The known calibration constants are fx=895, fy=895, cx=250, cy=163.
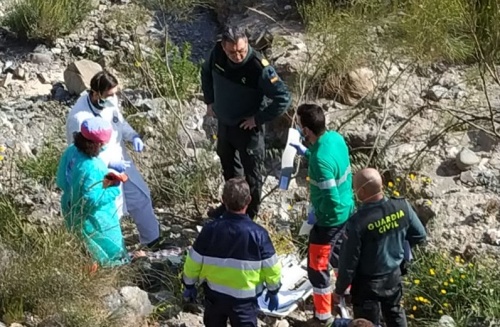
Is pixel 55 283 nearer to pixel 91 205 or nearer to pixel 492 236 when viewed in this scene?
pixel 91 205

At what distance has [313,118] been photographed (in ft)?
17.1

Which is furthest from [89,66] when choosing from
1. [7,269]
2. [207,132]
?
[7,269]

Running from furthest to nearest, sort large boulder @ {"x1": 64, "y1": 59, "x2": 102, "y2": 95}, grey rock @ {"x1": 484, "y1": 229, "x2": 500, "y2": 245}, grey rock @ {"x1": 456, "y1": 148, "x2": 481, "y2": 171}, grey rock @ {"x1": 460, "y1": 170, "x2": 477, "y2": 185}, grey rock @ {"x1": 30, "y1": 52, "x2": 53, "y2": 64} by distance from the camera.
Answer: grey rock @ {"x1": 30, "y1": 52, "x2": 53, "y2": 64} < large boulder @ {"x1": 64, "y1": 59, "x2": 102, "y2": 95} < grey rock @ {"x1": 456, "y1": 148, "x2": 481, "y2": 171} < grey rock @ {"x1": 460, "y1": 170, "x2": 477, "y2": 185} < grey rock @ {"x1": 484, "y1": 229, "x2": 500, "y2": 245}

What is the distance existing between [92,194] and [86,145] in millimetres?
315

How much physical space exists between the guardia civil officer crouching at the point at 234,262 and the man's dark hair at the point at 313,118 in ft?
2.42

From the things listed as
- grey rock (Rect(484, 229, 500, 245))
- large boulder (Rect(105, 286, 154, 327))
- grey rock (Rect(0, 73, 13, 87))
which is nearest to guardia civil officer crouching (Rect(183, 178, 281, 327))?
large boulder (Rect(105, 286, 154, 327))

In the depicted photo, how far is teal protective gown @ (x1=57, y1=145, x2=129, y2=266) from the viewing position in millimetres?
5414

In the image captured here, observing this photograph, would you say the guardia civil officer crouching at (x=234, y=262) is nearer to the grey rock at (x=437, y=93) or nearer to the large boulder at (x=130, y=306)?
the large boulder at (x=130, y=306)

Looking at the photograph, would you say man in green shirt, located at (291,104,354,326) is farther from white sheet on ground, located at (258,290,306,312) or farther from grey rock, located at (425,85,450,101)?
grey rock, located at (425,85,450,101)

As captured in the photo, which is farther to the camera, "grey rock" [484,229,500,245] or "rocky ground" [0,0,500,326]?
"rocky ground" [0,0,500,326]

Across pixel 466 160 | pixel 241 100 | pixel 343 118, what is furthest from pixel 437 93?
pixel 241 100

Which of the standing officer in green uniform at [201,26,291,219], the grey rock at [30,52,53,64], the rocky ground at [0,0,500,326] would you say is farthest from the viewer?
the grey rock at [30,52,53,64]

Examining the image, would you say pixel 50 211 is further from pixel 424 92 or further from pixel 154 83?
Answer: pixel 424 92

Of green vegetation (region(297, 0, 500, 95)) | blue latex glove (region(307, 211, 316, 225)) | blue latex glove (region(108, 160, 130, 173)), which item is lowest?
green vegetation (region(297, 0, 500, 95))
